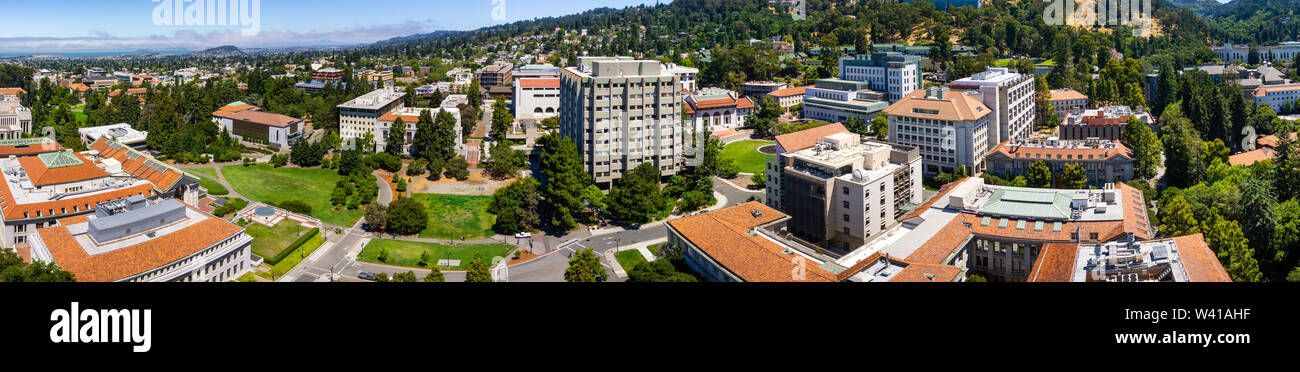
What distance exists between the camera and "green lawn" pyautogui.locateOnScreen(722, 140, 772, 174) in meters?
34.9

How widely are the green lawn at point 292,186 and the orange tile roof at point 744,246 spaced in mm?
12709

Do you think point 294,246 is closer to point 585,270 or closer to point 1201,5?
point 585,270

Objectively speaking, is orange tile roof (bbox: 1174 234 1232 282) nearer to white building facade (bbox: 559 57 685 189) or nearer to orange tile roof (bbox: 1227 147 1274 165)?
orange tile roof (bbox: 1227 147 1274 165)

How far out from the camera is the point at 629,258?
24.3 meters

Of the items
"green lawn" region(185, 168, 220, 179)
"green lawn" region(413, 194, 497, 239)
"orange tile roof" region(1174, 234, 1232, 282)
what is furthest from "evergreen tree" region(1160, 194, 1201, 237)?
"green lawn" region(185, 168, 220, 179)

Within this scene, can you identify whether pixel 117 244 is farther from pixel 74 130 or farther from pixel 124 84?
pixel 124 84

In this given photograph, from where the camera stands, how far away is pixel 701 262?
64.7 ft

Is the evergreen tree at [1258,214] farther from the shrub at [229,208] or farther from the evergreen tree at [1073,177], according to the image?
the shrub at [229,208]

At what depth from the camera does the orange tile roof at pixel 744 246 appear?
16.6 metres

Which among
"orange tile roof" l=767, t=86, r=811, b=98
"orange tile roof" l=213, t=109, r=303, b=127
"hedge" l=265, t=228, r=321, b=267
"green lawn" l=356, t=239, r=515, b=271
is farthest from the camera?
"orange tile roof" l=767, t=86, r=811, b=98

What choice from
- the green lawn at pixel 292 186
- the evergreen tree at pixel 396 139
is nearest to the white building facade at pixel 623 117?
the green lawn at pixel 292 186

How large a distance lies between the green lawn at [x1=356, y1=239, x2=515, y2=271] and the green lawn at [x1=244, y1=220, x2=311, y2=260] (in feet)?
7.19

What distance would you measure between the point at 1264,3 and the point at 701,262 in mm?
108913

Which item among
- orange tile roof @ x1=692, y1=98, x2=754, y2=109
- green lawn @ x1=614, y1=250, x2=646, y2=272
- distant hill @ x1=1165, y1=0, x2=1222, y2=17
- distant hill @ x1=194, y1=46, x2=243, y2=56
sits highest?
distant hill @ x1=1165, y1=0, x2=1222, y2=17
